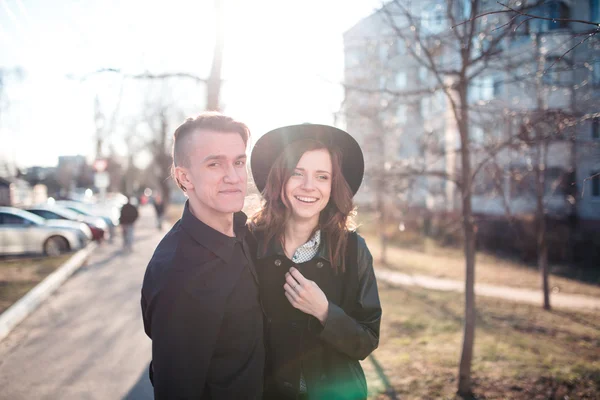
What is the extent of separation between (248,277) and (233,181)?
0.48m

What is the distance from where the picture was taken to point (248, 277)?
2.20 metres

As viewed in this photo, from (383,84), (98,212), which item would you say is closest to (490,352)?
(383,84)

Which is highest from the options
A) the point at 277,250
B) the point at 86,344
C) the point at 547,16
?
the point at 547,16

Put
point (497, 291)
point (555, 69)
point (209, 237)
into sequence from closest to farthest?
point (209, 237), point (555, 69), point (497, 291)

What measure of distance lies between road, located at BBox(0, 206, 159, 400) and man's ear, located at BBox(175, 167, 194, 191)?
320 centimetres

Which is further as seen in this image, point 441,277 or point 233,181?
point 441,277

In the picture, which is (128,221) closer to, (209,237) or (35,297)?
(35,297)

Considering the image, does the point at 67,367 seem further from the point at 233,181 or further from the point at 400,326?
the point at 400,326

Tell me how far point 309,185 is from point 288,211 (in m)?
0.25

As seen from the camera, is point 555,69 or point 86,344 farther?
point 86,344

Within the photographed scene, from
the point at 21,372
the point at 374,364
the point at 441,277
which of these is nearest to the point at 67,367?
the point at 21,372

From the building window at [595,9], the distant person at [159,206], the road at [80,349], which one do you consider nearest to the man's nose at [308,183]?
the road at [80,349]

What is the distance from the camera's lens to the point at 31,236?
48.0 ft

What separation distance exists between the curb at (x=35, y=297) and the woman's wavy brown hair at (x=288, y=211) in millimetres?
5653
